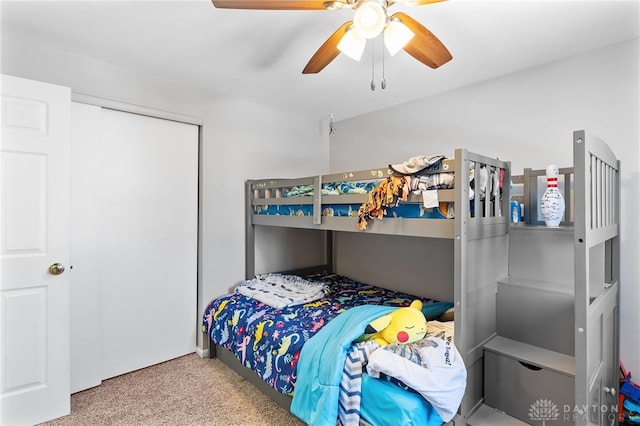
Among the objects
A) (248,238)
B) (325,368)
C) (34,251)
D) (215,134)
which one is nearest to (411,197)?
(325,368)

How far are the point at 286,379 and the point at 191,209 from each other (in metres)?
1.76

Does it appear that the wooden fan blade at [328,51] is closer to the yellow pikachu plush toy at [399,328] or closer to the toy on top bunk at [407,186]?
the toy on top bunk at [407,186]

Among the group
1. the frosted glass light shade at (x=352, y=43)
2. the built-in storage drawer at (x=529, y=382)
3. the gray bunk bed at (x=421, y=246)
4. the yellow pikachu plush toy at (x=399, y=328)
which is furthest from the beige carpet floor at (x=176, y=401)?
the frosted glass light shade at (x=352, y=43)

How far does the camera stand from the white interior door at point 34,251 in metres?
1.90

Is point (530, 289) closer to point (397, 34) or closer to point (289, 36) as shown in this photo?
point (397, 34)

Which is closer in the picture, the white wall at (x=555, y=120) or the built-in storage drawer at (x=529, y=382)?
the built-in storage drawer at (x=529, y=382)

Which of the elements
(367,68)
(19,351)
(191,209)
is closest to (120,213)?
(191,209)

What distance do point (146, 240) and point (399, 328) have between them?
85.2 inches

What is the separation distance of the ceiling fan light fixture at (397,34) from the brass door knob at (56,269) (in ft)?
7.69

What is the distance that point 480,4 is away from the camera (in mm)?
1716

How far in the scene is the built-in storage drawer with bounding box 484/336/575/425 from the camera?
1.60m

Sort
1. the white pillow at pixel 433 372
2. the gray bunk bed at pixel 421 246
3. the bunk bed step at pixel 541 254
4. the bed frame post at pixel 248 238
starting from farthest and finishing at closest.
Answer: the bed frame post at pixel 248 238 → the bunk bed step at pixel 541 254 → the gray bunk bed at pixel 421 246 → the white pillow at pixel 433 372

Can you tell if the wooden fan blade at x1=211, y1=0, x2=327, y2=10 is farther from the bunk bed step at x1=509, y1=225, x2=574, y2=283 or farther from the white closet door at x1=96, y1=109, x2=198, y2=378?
the bunk bed step at x1=509, y1=225, x2=574, y2=283

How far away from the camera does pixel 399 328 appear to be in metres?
1.73
